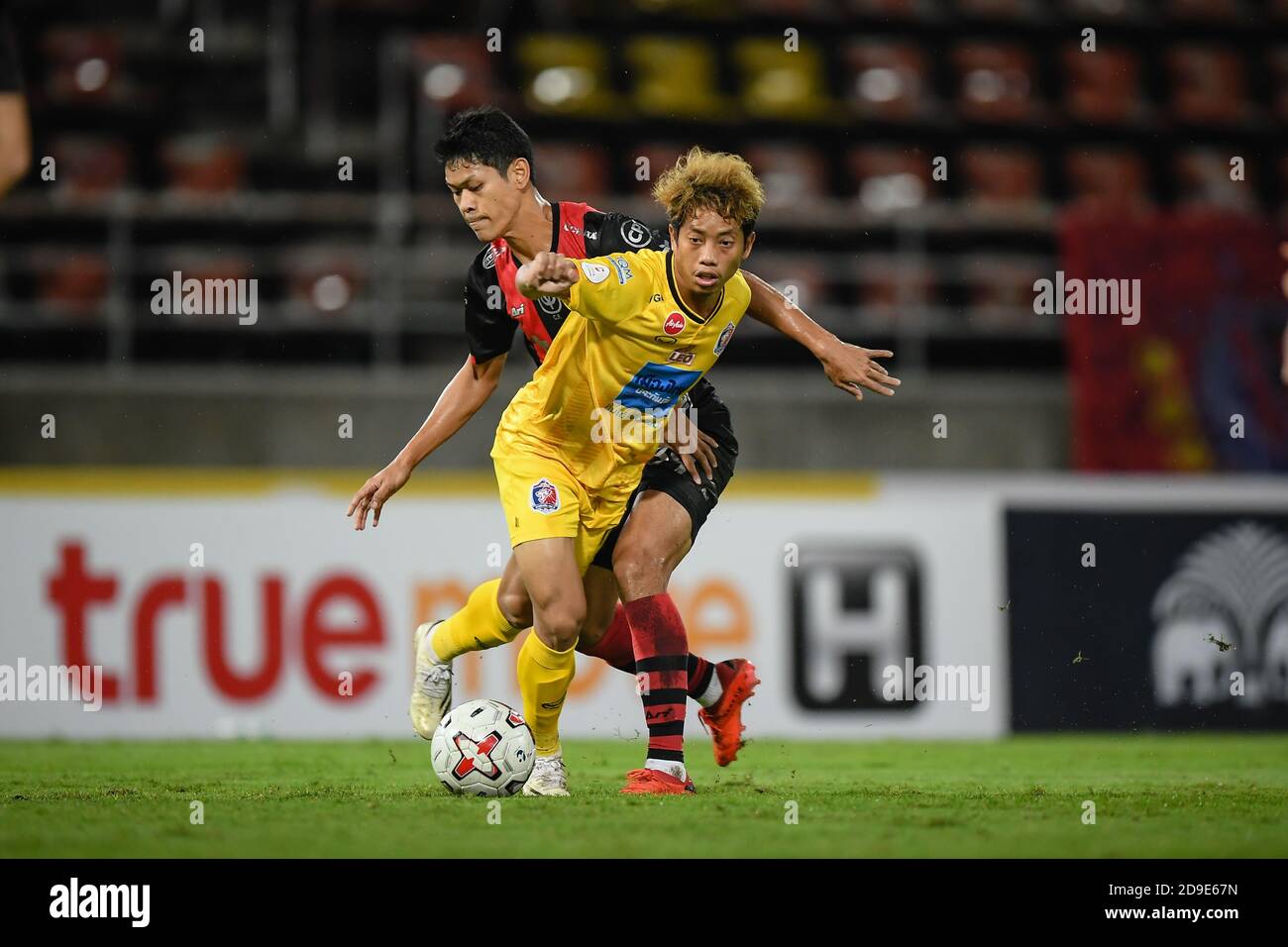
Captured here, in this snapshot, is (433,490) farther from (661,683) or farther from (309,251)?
(661,683)

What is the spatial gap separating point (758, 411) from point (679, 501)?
479 centimetres

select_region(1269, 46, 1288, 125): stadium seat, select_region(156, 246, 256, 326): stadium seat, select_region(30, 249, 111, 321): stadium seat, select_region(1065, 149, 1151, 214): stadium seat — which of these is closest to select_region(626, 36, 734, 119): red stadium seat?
select_region(1065, 149, 1151, 214): stadium seat

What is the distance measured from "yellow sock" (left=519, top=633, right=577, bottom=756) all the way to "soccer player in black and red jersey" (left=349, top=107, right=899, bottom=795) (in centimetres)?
5

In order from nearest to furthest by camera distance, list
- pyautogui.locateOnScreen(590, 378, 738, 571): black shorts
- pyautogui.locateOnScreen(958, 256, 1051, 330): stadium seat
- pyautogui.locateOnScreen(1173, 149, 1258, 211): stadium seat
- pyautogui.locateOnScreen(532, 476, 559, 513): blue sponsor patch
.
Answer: pyautogui.locateOnScreen(532, 476, 559, 513): blue sponsor patch, pyautogui.locateOnScreen(590, 378, 738, 571): black shorts, pyautogui.locateOnScreen(958, 256, 1051, 330): stadium seat, pyautogui.locateOnScreen(1173, 149, 1258, 211): stadium seat

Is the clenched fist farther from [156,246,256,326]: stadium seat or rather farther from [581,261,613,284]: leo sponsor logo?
[156,246,256,326]: stadium seat

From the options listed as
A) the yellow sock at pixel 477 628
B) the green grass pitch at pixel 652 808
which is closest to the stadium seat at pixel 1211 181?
the green grass pitch at pixel 652 808

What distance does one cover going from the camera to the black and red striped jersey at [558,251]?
570 centimetres

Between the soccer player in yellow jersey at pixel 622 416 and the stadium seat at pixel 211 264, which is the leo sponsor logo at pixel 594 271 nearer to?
the soccer player in yellow jersey at pixel 622 416

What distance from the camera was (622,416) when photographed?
18.6 feet

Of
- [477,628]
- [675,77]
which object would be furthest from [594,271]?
[675,77]

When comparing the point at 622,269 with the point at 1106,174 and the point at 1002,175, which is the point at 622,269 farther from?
the point at 1106,174

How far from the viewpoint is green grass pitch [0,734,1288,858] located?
4469 mm

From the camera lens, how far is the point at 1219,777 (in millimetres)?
6637
